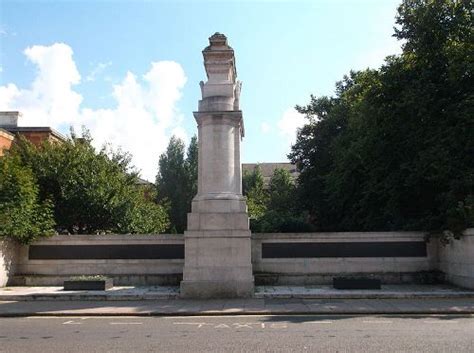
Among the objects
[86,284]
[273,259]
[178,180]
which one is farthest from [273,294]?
[178,180]

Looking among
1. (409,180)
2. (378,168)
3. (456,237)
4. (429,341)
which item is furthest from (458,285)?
(429,341)

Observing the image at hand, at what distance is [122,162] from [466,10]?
18.6m

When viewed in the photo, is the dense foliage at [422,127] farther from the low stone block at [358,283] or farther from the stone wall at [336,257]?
the low stone block at [358,283]

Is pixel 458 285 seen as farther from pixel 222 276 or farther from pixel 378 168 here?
pixel 222 276

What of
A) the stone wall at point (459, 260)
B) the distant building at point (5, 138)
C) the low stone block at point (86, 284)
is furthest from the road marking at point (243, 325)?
the distant building at point (5, 138)

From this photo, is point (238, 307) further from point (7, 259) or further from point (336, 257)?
point (7, 259)

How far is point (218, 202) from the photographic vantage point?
1748cm

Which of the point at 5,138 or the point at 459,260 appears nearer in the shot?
the point at 459,260

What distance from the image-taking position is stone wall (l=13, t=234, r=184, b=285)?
19531 millimetres

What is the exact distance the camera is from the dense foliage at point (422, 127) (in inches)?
746

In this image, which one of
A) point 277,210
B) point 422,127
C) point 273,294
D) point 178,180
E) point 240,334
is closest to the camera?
point 240,334

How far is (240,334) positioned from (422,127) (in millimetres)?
13682

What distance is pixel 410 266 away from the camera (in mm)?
19750

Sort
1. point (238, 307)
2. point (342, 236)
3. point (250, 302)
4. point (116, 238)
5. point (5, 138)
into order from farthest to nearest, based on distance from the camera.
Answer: point (5, 138), point (116, 238), point (342, 236), point (250, 302), point (238, 307)
